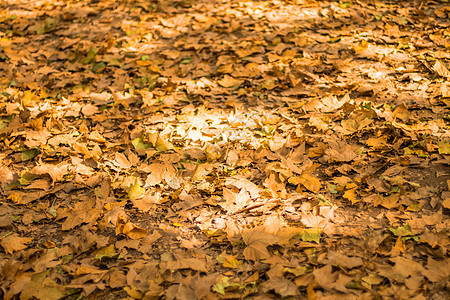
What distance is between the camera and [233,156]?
2.96 metres

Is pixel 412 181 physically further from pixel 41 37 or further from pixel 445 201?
pixel 41 37

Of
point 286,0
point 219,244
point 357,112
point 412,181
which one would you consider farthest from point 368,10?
point 219,244

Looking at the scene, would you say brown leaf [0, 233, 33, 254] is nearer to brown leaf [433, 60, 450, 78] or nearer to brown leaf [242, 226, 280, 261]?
brown leaf [242, 226, 280, 261]

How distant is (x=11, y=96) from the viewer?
153 inches

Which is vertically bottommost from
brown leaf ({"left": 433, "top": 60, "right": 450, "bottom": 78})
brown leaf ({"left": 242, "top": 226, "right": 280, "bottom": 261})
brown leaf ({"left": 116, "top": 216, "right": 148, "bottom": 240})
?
brown leaf ({"left": 116, "top": 216, "right": 148, "bottom": 240})

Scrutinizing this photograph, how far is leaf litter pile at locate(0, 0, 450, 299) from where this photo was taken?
2.11 metres

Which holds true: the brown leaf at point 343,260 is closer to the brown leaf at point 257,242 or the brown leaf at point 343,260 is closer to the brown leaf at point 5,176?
the brown leaf at point 257,242

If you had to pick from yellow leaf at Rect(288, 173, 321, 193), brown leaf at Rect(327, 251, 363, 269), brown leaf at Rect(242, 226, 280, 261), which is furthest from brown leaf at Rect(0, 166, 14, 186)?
brown leaf at Rect(327, 251, 363, 269)

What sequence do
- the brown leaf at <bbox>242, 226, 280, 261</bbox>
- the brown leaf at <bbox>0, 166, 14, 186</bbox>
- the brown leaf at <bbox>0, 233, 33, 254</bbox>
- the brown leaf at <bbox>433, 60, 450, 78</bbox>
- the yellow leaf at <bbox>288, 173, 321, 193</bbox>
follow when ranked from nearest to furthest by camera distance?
the brown leaf at <bbox>242, 226, 280, 261</bbox>
the brown leaf at <bbox>0, 233, 33, 254</bbox>
the yellow leaf at <bbox>288, 173, 321, 193</bbox>
the brown leaf at <bbox>0, 166, 14, 186</bbox>
the brown leaf at <bbox>433, 60, 450, 78</bbox>

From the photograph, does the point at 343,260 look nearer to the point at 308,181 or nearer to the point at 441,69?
the point at 308,181

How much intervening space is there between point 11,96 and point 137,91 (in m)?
1.27

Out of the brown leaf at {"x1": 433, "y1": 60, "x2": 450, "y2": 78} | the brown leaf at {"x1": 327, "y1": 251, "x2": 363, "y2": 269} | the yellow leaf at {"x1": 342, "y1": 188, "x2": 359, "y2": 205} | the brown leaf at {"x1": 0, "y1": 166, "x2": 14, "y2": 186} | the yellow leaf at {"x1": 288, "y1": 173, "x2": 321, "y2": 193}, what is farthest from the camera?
the brown leaf at {"x1": 433, "y1": 60, "x2": 450, "y2": 78}

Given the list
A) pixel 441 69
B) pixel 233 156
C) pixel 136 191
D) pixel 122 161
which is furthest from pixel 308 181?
pixel 441 69

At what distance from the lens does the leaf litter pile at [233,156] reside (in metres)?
2.11
